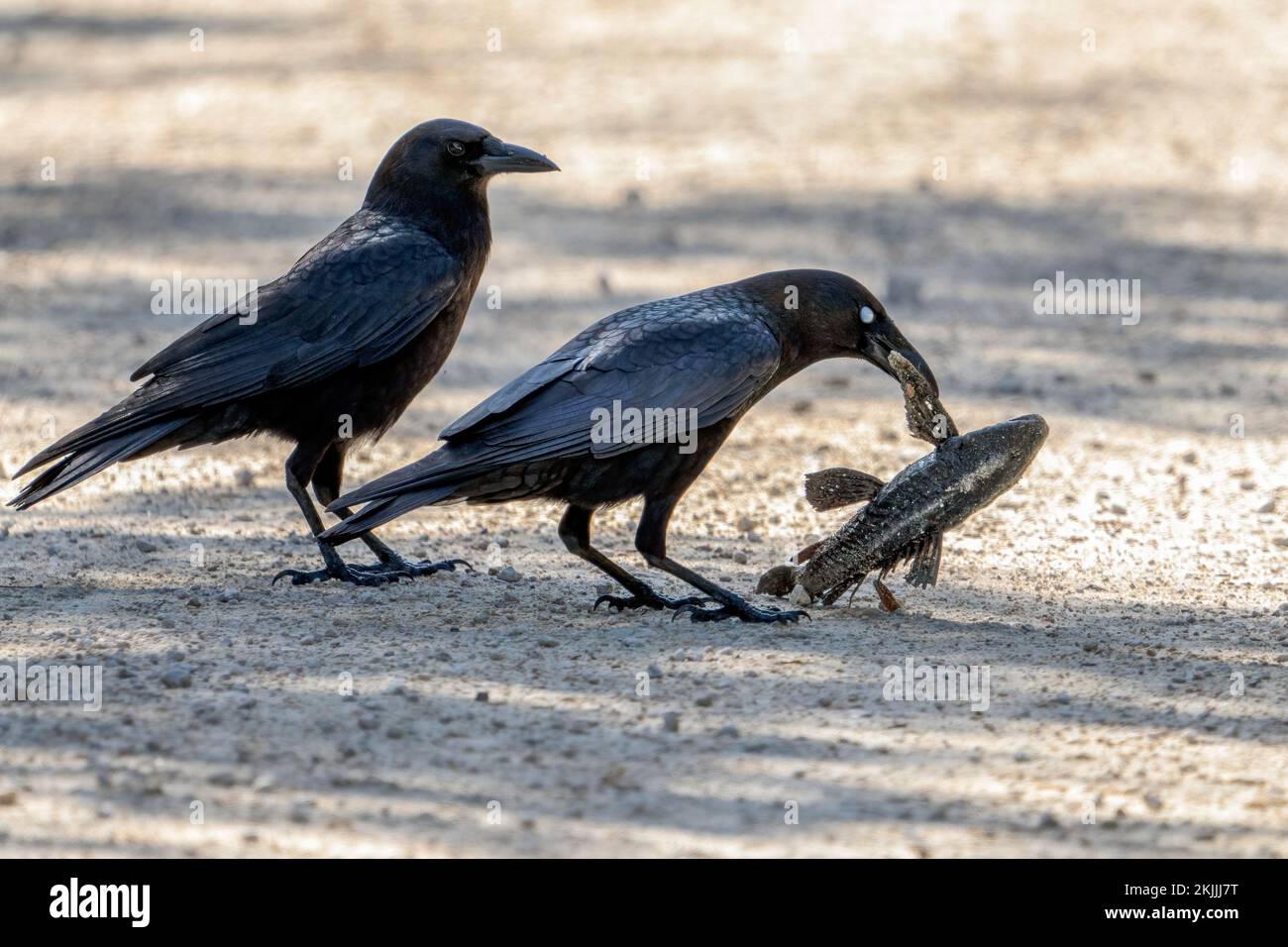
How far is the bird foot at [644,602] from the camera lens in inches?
252

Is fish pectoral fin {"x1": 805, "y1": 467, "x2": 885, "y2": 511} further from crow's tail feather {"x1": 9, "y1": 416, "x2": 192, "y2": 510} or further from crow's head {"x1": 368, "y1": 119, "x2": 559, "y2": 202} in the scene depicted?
crow's tail feather {"x1": 9, "y1": 416, "x2": 192, "y2": 510}

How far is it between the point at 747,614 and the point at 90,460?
259 centimetres

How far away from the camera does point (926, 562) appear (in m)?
6.28

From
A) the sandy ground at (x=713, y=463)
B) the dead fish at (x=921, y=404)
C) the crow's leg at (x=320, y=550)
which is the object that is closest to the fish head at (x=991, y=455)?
the dead fish at (x=921, y=404)

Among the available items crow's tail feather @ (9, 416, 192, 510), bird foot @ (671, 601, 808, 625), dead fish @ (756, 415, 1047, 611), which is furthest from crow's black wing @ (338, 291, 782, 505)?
crow's tail feather @ (9, 416, 192, 510)

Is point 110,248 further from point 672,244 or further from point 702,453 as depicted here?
point 702,453

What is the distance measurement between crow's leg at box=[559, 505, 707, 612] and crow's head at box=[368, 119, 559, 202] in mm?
1635

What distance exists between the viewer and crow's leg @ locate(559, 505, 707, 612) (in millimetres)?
6375

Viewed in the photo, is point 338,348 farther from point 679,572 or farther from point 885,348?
point 885,348

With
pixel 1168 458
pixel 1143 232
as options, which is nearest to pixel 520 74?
pixel 1143 232

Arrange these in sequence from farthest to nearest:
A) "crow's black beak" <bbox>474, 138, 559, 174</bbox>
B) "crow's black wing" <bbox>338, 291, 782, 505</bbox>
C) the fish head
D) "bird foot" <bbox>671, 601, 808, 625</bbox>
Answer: "crow's black beak" <bbox>474, 138, 559, 174</bbox>, the fish head, "bird foot" <bbox>671, 601, 808, 625</bbox>, "crow's black wing" <bbox>338, 291, 782, 505</bbox>

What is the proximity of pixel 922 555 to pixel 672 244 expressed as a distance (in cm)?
618

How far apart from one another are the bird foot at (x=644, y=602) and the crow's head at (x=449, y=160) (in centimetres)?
191

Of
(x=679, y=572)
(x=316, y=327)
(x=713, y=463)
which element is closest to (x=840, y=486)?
(x=679, y=572)
